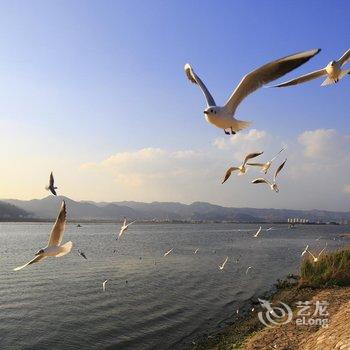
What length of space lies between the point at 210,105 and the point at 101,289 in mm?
20974

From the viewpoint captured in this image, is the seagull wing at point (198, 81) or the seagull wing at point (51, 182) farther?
the seagull wing at point (51, 182)

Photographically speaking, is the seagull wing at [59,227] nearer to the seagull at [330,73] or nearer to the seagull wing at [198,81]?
the seagull wing at [198,81]

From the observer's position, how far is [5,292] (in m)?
25.2

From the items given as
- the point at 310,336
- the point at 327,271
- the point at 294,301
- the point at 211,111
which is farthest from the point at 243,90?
the point at 327,271

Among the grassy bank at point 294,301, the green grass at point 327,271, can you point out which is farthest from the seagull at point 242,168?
the green grass at point 327,271

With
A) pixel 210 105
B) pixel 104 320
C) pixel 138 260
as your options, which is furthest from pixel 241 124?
pixel 138 260

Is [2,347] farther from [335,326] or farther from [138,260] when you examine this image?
[138,260]

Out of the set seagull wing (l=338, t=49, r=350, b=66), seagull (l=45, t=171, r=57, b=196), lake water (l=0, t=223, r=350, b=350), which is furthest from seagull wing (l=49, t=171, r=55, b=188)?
lake water (l=0, t=223, r=350, b=350)

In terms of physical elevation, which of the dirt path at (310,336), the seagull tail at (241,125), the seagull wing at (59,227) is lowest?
the dirt path at (310,336)

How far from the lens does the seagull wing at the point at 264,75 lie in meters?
6.62

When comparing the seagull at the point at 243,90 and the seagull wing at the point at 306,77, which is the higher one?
the seagull wing at the point at 306,77

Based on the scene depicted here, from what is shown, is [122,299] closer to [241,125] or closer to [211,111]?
[241,125]

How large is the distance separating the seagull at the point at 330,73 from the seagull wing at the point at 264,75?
1.29 metres

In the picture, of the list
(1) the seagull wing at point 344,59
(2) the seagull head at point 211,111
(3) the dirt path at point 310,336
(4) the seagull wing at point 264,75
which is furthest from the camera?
(3) the dirt path at point 310,336
